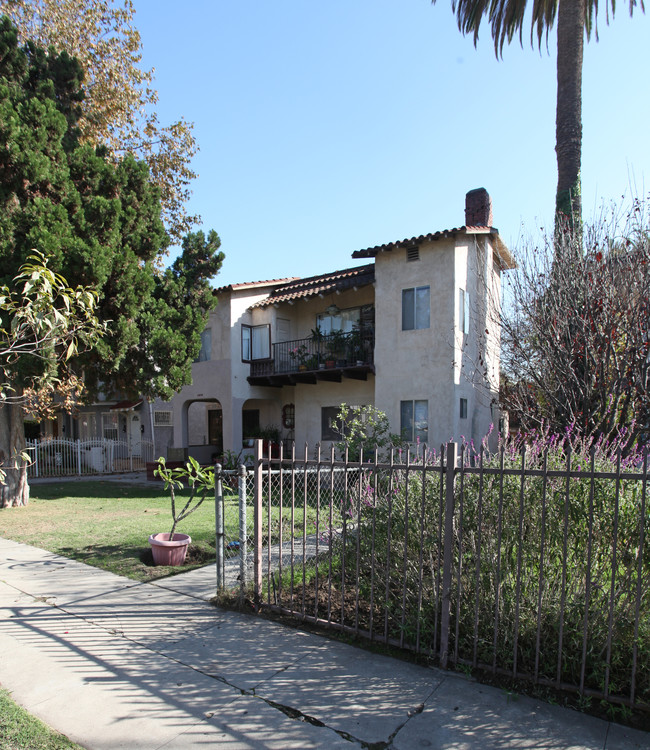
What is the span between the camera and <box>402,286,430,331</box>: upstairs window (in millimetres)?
15166

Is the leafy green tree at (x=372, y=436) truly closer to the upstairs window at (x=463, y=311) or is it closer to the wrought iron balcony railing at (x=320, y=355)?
the wrought iron balcony railing at (x=320, y=355)

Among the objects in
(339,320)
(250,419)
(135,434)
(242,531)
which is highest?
(339,320)

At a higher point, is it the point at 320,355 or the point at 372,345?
the point at 372,345

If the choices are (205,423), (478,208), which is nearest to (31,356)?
(478,208)

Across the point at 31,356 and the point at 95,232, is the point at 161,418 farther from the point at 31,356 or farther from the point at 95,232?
the point at 31,356

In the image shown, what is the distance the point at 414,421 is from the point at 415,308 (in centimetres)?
326

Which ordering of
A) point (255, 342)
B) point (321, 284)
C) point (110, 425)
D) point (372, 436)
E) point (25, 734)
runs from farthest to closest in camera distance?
point (110, 425) < point (255, 342) < point (321, 284) < point (372, 436) < point (25, 734)

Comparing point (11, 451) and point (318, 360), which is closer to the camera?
point (11, 451)

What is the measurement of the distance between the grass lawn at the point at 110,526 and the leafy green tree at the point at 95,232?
117 inches

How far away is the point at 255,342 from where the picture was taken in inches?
775

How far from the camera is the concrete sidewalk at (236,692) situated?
332cm

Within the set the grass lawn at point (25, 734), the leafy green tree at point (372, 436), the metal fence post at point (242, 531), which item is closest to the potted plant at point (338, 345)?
the leafy green tree at point (372, 436)

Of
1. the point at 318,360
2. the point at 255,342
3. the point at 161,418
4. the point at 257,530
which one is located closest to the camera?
the point at 257,530

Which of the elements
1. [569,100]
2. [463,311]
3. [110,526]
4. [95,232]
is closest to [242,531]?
[110,526]
